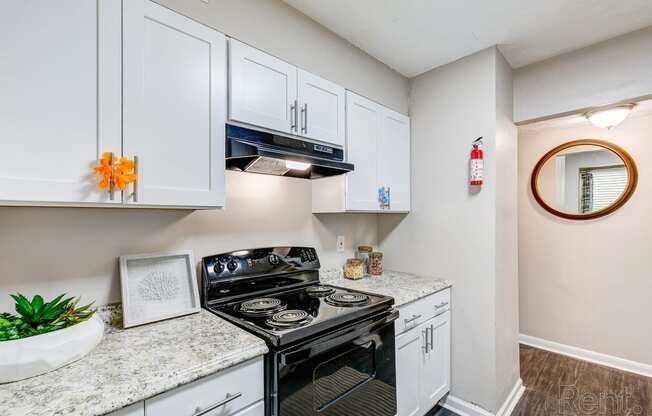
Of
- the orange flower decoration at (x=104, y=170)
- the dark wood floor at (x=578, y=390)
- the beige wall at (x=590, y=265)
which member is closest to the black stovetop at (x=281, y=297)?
the orange flower decoration at (x=104, y=170)

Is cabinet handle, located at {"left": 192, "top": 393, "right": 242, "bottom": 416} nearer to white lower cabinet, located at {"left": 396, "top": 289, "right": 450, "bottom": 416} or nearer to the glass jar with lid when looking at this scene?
white lower cabinet, located at {"left": 396, "top": 289, "right": 450, "bottom": 416}

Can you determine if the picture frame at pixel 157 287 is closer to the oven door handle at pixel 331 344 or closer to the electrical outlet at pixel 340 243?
the oven door handle at pixel 331 344

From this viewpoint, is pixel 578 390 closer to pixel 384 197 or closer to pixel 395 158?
pixel 384 197

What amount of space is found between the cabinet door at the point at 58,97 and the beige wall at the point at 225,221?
0.33 m

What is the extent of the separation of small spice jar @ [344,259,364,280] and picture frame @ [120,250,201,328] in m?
1.09

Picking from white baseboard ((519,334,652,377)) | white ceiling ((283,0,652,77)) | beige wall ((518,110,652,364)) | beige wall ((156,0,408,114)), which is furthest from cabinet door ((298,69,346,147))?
white baseboard ((519,334,652,377))

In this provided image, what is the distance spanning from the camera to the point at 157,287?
4.55 feet

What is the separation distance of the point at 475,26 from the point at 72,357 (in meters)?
2.45

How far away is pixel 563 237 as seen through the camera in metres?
3.13

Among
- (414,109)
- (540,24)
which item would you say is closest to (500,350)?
(414,109)

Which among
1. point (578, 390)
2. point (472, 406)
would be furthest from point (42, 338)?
point (578, 390)

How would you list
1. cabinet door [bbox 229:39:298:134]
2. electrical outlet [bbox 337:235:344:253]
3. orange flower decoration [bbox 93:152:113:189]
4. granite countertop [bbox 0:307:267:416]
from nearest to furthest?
granite countertop [bbox 0:307:267:416]
orange flower decoration [bbox 93:152:113:189]
cabinet door [bbox 229:39:298:134]
electrical outlet [bbox 337:235:344:253]

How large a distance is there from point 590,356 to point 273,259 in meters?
3.24

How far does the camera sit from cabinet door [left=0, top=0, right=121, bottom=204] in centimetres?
90
